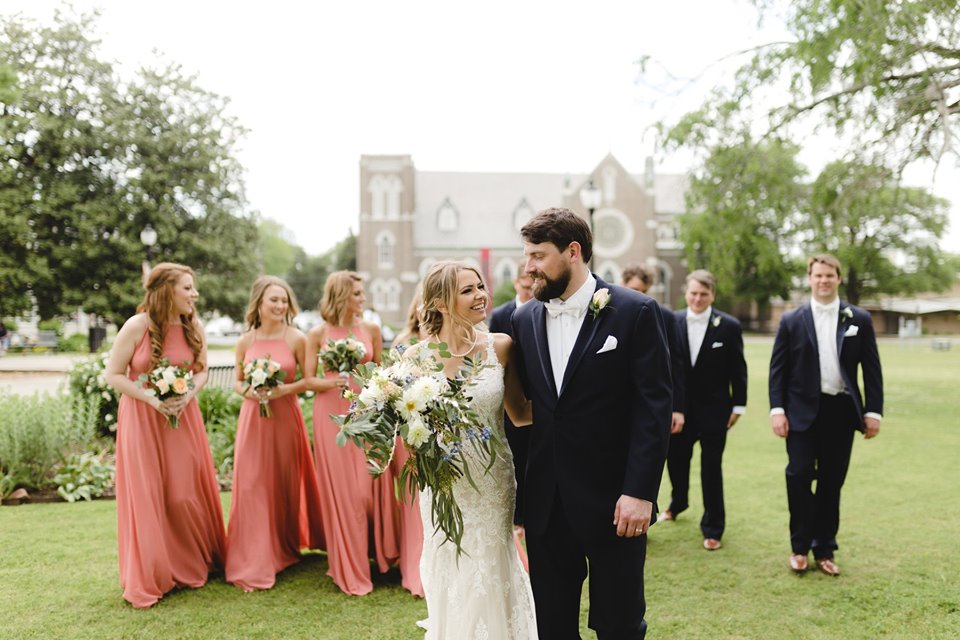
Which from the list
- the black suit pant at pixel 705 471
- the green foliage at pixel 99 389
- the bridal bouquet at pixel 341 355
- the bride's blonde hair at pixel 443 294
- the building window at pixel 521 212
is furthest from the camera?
the building window at pixel 521 212

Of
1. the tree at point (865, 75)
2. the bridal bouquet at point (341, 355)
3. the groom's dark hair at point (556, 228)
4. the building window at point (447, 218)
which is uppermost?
the building window at point (447, 218)

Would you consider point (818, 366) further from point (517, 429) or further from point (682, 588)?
point (517, 429)

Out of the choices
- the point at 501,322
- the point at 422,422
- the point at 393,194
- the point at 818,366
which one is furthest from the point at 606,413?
the point at 393,194

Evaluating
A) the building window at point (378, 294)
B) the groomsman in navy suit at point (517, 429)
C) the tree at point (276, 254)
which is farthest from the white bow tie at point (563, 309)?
the tree at point (276, 254)

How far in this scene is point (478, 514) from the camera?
11.5 feet

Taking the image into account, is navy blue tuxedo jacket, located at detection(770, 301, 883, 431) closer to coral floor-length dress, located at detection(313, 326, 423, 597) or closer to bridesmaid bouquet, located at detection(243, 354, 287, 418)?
coral floor-length dress, located at detection(313, 326, 423, 597)

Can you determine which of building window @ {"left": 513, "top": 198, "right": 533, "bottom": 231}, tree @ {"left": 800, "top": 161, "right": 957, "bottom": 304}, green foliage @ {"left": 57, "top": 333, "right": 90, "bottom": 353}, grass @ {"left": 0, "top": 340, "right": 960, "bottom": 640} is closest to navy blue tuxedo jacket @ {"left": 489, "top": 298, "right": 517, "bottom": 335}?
grass @ {"left": 0, "top": 340, "right": 960, "bottom": 640}

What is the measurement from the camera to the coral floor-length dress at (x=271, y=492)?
17.9 feet

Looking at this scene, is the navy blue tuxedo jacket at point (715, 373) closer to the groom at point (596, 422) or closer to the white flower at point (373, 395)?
the groom at point (596, 422)

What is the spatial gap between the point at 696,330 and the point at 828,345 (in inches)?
53.2

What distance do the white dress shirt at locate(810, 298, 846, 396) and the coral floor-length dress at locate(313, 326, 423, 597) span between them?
3379mm

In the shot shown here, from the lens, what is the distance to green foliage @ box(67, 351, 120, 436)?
9469 millimetres

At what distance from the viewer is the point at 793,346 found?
5.67 m

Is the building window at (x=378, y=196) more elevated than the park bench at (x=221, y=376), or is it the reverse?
the building window at (x=378, y=196)
